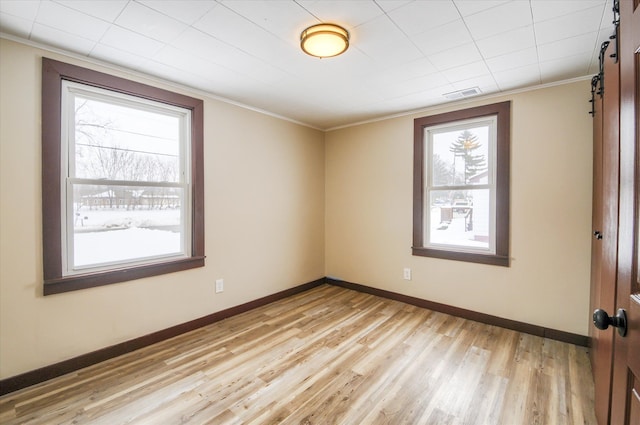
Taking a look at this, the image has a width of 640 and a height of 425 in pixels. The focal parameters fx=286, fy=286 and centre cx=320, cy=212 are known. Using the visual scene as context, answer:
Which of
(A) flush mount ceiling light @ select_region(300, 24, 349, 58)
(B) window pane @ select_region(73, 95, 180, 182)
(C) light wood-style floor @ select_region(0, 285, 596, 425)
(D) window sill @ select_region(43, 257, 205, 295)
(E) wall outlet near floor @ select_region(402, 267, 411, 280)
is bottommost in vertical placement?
(C) light wood-style floor @ select_region(0, 285, 596, 425)

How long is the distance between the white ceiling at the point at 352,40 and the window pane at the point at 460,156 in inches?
21.7

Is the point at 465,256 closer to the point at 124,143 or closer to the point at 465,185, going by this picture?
the point at 465,185

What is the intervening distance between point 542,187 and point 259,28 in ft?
9.65

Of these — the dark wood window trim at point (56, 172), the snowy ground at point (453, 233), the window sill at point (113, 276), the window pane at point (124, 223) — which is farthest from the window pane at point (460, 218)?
the dark wood window trim at point (56, 172)

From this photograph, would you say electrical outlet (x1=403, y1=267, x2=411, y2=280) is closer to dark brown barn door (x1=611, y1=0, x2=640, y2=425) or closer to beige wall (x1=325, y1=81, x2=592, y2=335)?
beige wall (x1=325, y1=81, x2=592, y2=335)

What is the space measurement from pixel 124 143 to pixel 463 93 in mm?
3398

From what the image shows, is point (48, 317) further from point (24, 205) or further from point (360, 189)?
point (360, 189)

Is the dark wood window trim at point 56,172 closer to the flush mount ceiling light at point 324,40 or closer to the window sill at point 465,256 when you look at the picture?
the flush mount ceiling light at point 324,40

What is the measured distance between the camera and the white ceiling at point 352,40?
1716 mm

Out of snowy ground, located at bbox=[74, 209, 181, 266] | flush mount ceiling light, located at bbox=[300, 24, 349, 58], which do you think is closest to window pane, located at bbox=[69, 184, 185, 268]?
snowy ground, located at bbox=[74, 209, 181, 266]

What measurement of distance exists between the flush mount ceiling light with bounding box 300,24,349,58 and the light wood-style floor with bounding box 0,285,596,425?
2441mm

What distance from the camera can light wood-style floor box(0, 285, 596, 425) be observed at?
5.97ft

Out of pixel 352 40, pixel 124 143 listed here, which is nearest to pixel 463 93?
pixel 352 40

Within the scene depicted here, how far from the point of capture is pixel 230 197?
3.35 m
